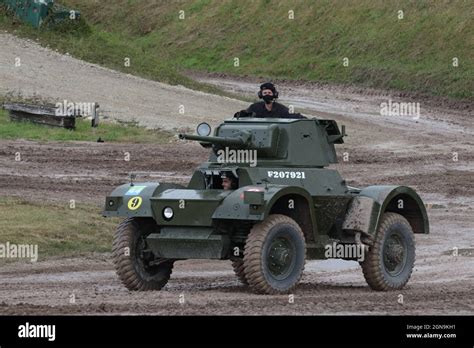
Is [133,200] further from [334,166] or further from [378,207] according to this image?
[334,166]

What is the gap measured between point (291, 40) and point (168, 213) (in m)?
39.3

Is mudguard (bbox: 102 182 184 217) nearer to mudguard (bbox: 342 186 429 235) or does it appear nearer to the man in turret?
the man in turret

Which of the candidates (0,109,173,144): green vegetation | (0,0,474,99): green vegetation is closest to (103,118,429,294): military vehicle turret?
(0,109,173,144): green vegetation

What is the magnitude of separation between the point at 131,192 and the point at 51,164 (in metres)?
13.4

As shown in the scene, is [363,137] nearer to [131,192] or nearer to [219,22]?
[131,192]

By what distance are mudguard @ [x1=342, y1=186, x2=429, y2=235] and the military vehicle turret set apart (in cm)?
1

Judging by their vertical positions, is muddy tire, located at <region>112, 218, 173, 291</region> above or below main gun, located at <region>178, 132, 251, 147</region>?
below

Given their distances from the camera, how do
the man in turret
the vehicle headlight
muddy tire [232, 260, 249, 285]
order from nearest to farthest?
the vehicle headlight → muddy tire [232, 260, 249, 285] → the man in turret

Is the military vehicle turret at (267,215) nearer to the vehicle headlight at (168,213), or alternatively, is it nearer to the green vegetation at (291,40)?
the vehicle headlight at (168,213)

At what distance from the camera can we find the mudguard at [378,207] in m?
16.3

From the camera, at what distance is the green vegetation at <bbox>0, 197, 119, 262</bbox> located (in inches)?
796

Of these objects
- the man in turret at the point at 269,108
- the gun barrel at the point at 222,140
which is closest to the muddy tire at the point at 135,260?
the gun barrel at the point at 222,140
